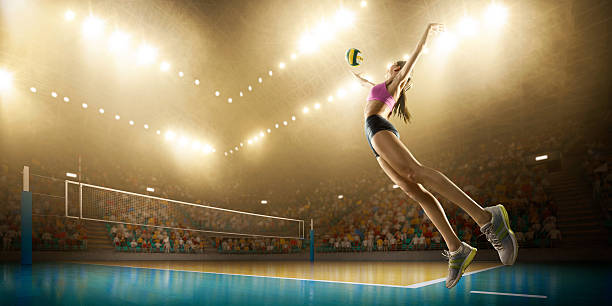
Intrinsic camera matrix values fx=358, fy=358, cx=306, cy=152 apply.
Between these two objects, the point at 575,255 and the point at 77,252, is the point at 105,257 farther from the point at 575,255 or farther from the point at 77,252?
the point at 575,255

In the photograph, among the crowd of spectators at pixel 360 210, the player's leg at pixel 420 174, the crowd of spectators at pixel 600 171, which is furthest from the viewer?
the crowd of spectators at pixel 360 210

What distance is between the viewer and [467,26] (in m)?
9.91

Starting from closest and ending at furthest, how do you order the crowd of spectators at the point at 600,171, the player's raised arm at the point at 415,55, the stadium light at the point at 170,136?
the player's raised arm at the point at 415,55 < the crowd of spectators at the point at 600,171 < the stadium light at the point at 170,136

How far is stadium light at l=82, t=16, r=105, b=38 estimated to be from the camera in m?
10.2

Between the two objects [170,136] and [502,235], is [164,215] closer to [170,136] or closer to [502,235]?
[170,136]

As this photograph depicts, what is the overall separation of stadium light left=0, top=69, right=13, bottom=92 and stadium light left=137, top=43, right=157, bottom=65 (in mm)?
4302

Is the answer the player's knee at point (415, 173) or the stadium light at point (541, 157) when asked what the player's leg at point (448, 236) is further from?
the stadium light at point (541, 157)

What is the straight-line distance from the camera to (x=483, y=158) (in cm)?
1221

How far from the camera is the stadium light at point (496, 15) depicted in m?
9.24

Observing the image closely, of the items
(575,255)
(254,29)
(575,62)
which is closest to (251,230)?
(254,29)

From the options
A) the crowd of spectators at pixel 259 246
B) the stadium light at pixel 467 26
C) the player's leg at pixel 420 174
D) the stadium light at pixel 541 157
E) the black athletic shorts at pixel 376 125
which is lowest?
the crowd of spectators at pixel 259 246

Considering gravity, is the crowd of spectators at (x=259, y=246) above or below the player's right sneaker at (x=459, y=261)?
below

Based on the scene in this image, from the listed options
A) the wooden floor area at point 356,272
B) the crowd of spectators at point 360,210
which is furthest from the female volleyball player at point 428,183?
the crowd of spectators at point 360,210

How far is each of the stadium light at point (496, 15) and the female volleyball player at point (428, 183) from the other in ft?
26.7
